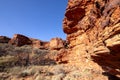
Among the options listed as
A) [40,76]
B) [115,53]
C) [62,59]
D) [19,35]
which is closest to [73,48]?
[62,59]

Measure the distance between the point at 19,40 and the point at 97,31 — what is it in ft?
210

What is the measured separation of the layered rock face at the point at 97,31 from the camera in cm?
941

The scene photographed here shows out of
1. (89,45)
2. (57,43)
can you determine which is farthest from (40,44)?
(89,45)

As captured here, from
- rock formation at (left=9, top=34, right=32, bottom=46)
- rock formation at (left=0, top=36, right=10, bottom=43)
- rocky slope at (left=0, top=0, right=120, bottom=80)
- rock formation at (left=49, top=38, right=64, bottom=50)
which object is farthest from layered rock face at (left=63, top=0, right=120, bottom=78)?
rock formation at (left=0, top=36, right=10, bottom=43)

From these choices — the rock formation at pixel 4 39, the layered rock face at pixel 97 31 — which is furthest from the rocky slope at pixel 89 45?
the rock formation at pixel 4 39

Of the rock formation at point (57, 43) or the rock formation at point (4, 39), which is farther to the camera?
the rock formation at point (4, 39)

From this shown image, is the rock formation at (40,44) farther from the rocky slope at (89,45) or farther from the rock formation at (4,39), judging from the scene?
the rocky slope at (89,45)

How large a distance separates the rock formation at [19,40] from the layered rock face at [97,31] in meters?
54.2

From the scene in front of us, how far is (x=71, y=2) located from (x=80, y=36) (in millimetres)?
3272

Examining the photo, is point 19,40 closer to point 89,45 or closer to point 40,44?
point 40,44

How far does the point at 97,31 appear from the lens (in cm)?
1188

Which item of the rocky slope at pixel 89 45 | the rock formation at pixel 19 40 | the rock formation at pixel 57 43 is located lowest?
the rocky slope at pixel 89 45

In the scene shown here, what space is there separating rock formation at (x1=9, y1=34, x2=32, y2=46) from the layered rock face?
5424 cm

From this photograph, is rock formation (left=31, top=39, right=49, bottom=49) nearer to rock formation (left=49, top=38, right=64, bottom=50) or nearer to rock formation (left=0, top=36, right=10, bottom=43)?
rock formation (left=49, top=38, right=64, bottom=50)
